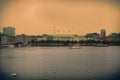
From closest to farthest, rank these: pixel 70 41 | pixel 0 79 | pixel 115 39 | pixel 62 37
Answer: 1. pixel 0 79
2. pixel 115 39
3. pixel 62 37
4. pixel 70 41

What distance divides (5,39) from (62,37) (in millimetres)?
4532

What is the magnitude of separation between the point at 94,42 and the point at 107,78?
68.1 feet

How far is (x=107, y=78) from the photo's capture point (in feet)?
20.6

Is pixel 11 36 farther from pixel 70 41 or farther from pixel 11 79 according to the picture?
pixel 11 79

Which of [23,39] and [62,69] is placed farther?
[23,39]

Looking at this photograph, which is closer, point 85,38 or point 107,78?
point 107,78

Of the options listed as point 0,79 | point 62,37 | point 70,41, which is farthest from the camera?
point 70,41

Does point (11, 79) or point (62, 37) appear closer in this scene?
point (11, 79)

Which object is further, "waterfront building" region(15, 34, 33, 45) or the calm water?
"waterfront building" region(15, 34, 33, 45)

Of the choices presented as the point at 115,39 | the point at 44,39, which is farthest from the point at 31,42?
the point at 115,39

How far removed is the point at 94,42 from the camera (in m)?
26.9

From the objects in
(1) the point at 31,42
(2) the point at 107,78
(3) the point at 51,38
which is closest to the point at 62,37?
(3) the point at 51,38

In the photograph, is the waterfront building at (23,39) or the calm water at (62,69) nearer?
the calm water at (62,69)

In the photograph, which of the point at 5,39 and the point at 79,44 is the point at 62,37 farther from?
the point at 5,39
